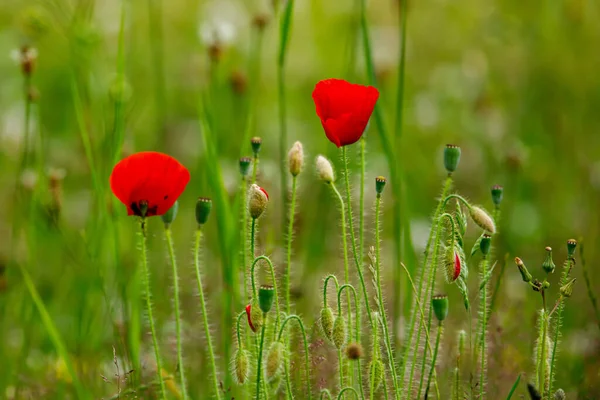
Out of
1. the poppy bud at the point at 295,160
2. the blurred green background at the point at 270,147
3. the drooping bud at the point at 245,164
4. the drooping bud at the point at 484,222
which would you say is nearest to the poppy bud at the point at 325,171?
the poppy bud at the point at 295,160

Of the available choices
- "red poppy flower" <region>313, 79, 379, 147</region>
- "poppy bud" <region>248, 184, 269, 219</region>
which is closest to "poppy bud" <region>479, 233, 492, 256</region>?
"red poppy flower" <region>313, 79, 379, 147</region>

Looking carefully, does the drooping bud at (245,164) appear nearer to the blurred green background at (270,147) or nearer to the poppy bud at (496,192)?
the blurred green background at (270,147)

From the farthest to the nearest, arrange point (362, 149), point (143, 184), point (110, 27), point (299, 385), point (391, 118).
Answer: point (110, 27)
point (391, 118)
point (299, 385)
point (362, 149)
point (143, 184)

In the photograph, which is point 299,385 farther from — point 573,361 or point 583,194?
point 583,194

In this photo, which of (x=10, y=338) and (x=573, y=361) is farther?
(x=10, y=338)

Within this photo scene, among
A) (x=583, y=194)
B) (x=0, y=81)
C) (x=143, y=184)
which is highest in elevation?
(x=0, y=81)

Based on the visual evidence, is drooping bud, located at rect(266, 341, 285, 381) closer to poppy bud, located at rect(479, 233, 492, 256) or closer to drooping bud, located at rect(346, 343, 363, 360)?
drooping bud, located at rect(346, 343, 363, 360)

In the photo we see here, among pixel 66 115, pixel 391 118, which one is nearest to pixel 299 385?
pixel 391 118
